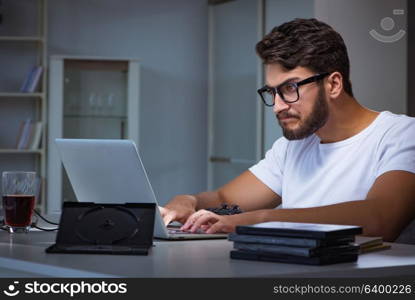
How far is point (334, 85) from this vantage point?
2.54 m

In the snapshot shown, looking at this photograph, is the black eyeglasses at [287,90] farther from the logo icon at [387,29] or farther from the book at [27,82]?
the book at [27,82]

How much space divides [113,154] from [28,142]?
4815 millimetres

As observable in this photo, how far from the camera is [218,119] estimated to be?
283 inches

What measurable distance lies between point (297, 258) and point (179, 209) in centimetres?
94

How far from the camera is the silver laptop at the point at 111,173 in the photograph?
2.01 metres

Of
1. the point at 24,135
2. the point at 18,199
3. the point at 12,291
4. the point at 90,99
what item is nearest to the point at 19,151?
the point at 24,135

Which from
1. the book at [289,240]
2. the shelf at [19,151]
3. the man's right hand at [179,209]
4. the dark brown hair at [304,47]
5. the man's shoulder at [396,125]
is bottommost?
the shelf at [19,151]

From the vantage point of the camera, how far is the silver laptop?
2.01 metres

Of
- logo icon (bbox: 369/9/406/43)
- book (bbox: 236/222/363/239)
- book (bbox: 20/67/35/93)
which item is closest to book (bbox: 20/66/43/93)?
book (bbox: 20/67/35/93)

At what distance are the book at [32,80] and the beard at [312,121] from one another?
445cm

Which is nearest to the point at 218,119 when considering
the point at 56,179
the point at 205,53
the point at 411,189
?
the point at 205,53

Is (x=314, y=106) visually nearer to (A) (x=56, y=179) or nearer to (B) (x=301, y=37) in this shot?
(B) (x=301, y=37)

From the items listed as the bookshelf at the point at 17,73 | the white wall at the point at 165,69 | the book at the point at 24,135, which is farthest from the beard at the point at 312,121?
the white wall at the point at 165,69

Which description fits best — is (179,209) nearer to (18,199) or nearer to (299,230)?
(18,199)
